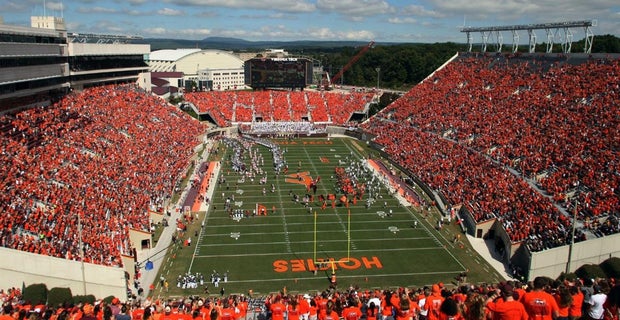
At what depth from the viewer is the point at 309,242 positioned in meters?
24.9

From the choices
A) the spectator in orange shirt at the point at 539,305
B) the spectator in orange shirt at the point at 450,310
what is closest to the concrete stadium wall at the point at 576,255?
the spectator in orange shirt at the point at 539,305

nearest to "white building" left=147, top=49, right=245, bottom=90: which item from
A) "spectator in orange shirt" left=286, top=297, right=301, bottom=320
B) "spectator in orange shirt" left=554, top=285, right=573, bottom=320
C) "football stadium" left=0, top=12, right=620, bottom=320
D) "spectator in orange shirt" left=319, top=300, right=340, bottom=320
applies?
Result: "football stadium" left=0, top=12, right=620, bottom=320

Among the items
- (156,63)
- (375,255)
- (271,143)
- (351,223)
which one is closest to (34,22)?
(271,143)

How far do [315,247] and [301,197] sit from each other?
8.62 meters

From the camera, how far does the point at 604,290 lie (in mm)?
7793

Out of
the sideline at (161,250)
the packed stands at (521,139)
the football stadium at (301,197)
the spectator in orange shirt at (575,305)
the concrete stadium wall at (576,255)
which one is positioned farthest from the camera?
the packed stands at (521,139)

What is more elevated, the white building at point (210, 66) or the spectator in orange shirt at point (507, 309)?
the white building at point (210, 66)

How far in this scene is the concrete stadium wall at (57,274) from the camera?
16.9m

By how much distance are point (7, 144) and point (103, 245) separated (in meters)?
8.76

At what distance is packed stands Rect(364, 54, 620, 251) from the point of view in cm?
2480

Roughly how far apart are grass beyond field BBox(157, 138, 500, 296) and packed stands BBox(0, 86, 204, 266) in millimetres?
3210

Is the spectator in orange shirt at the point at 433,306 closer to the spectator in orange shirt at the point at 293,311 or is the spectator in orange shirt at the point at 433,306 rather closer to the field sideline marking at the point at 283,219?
the spectator in orange shirt at the point at 293,311

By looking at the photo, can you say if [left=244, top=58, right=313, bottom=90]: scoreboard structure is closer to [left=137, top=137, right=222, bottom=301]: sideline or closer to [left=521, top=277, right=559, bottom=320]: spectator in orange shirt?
[left=137, top=137, right=222, bottom=301]: sideline

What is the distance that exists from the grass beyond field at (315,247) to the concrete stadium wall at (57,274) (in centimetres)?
267
